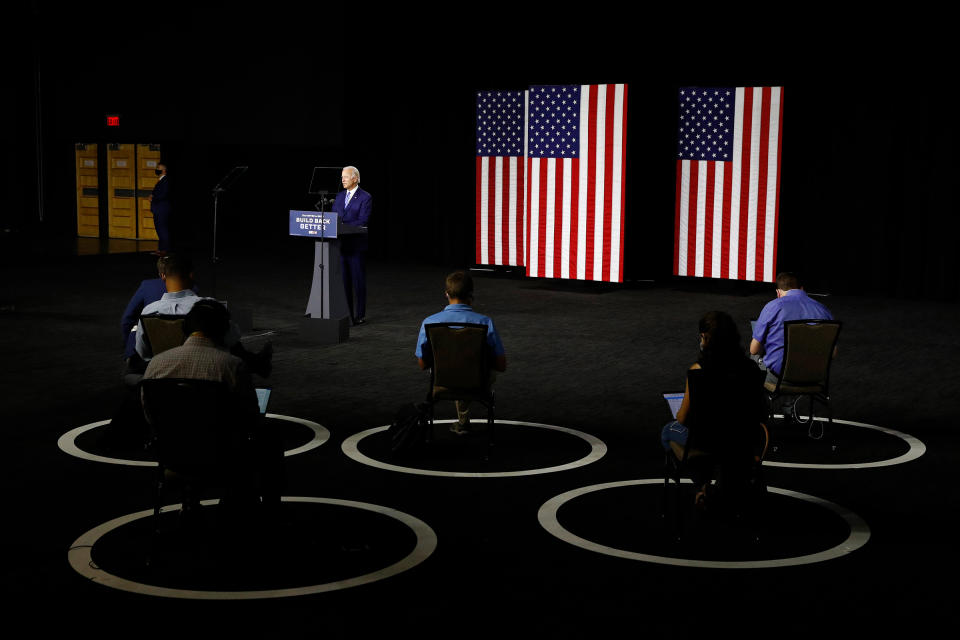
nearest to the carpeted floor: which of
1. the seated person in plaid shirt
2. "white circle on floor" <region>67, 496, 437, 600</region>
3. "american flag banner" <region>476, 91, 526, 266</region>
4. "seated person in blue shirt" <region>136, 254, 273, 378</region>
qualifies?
"white circle on floor" <region>67, 496, 437, 600</region>

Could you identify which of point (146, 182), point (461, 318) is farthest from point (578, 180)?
point (146, 182)

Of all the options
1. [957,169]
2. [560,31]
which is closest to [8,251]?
[560,31]

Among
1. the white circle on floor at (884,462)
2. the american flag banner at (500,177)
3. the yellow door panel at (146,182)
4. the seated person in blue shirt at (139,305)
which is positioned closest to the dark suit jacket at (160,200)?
the yellow door panel at (146,182)

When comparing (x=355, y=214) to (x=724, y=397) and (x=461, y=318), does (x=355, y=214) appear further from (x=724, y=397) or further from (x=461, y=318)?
(x=724, y=397)

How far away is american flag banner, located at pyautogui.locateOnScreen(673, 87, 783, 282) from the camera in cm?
1405

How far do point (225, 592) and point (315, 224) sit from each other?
6.87m

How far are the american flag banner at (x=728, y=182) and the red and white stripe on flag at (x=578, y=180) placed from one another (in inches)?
38.0

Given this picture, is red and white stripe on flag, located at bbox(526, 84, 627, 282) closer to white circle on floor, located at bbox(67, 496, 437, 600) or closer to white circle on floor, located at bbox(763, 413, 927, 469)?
white circle on floor, located at bbox(763, 413, 927, 469)

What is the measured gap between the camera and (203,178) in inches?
776

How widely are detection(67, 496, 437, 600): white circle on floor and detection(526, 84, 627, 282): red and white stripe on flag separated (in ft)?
30.4

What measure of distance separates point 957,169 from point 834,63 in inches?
74.4

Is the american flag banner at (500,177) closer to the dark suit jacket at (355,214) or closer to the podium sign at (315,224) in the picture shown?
the dark suit jacket at (355,214)

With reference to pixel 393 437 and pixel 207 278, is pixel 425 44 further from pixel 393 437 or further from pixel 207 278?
pixel 393 437

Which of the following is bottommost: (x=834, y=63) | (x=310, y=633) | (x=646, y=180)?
(x=310, y=633)
